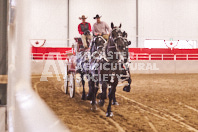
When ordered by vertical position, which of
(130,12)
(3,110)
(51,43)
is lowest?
(3,110)

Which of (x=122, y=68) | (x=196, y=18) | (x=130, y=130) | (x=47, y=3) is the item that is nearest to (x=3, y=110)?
(x=130, y=130)

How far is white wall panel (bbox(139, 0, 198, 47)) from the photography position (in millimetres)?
19688

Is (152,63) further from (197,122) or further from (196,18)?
(197,122)

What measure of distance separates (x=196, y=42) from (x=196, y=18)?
225 cm

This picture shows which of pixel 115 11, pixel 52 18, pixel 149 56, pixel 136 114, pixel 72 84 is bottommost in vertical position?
pixel 136 114

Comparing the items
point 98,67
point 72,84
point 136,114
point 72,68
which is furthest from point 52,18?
point 136,114

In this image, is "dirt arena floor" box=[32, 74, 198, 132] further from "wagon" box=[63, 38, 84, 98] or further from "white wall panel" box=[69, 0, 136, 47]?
"white wall panel" box=[69, 0, 136, 47]

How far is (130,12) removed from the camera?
1991 cm

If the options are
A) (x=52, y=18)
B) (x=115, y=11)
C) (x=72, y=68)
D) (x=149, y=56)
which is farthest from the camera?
(x=115, y=11)

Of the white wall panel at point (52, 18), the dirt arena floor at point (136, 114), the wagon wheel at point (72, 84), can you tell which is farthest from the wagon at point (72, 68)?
the white wall panel at point (52, 18)

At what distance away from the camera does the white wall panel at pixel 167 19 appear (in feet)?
64.6

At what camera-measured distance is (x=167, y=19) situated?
19844 mm

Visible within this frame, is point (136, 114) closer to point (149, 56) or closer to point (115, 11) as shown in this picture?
point (149, 56)

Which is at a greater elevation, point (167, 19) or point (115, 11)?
point (115, 11)
